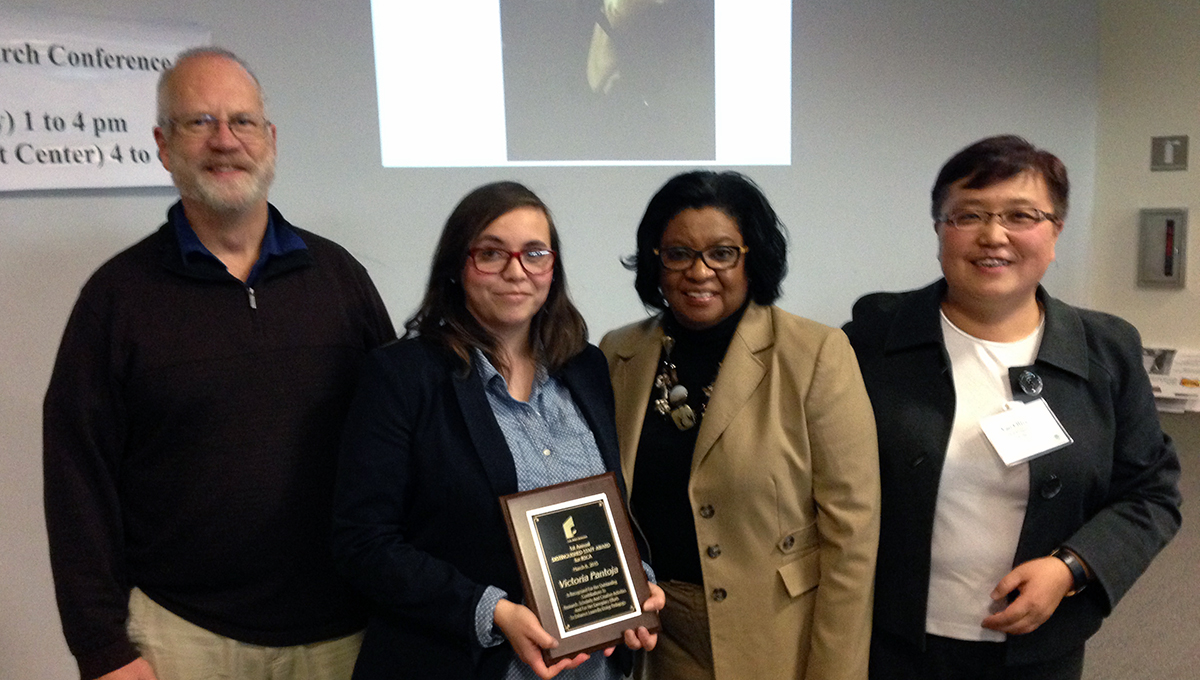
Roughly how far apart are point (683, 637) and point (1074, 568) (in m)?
0.76

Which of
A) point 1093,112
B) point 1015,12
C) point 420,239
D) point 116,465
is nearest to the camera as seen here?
point 116,465

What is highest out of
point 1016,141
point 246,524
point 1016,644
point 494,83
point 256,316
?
point 494,83

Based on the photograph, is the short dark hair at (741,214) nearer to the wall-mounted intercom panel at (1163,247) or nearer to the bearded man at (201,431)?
the bearded man at (201,431)

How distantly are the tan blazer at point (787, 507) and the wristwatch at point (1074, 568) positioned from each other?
35 cm

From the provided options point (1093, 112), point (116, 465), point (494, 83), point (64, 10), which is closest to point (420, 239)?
point (494, 83)

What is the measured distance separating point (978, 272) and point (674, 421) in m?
0.67

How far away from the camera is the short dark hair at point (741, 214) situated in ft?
5.67

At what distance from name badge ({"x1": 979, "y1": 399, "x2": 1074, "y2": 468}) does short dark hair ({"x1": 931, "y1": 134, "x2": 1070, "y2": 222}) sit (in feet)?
1.28

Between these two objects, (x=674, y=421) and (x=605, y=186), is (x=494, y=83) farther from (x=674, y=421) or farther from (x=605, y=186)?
(x=674, y=421)

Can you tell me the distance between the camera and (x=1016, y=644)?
5.43ft

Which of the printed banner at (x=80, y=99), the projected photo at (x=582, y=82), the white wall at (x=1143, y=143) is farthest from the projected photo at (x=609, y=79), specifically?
the white wall at (x=1143, y=143)

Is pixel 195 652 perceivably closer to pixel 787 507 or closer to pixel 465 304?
pixel 465 304

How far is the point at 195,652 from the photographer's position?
1646 millimetres

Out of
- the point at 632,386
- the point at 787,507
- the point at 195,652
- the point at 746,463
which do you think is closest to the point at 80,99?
the point at 195,652
